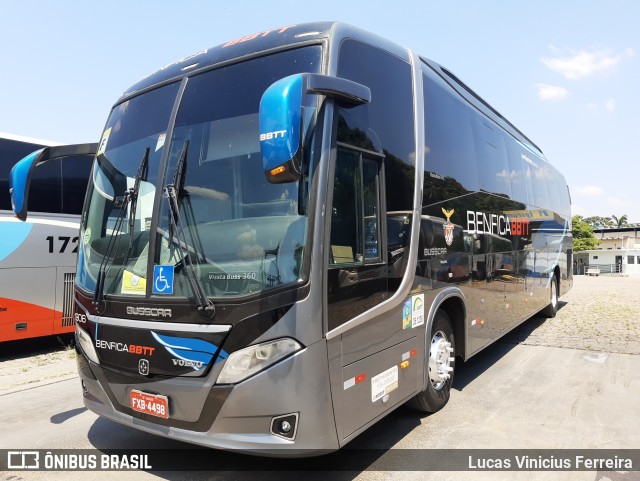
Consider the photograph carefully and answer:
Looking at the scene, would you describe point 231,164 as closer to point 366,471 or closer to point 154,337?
point 154,337

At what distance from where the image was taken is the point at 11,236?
7277 millimetres

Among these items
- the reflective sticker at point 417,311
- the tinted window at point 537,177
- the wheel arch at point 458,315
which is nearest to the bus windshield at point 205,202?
the reflective sticker at point 417,311

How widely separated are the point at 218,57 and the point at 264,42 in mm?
388

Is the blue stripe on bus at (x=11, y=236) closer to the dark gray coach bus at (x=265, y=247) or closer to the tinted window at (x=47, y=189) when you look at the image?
the tinted window at (x=47, y=189)

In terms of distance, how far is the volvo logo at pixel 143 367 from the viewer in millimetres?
3258

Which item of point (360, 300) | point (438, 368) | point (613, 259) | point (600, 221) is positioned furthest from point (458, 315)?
point (600, 221)

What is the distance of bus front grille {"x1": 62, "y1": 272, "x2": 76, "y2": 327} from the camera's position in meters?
8.04

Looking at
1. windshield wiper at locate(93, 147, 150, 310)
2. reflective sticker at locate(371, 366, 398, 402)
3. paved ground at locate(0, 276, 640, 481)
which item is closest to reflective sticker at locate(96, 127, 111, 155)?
windshield wiper at locate(93, 147, 150, 310)

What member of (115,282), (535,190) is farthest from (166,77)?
(535,190)

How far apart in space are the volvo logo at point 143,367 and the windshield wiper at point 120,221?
1.95 feet

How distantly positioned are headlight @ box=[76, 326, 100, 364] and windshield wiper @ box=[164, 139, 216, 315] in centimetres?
116

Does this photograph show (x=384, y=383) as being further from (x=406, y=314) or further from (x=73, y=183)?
(x=73, y=183)

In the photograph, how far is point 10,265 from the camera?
7293mm

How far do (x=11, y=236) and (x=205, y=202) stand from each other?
18.3 feet
